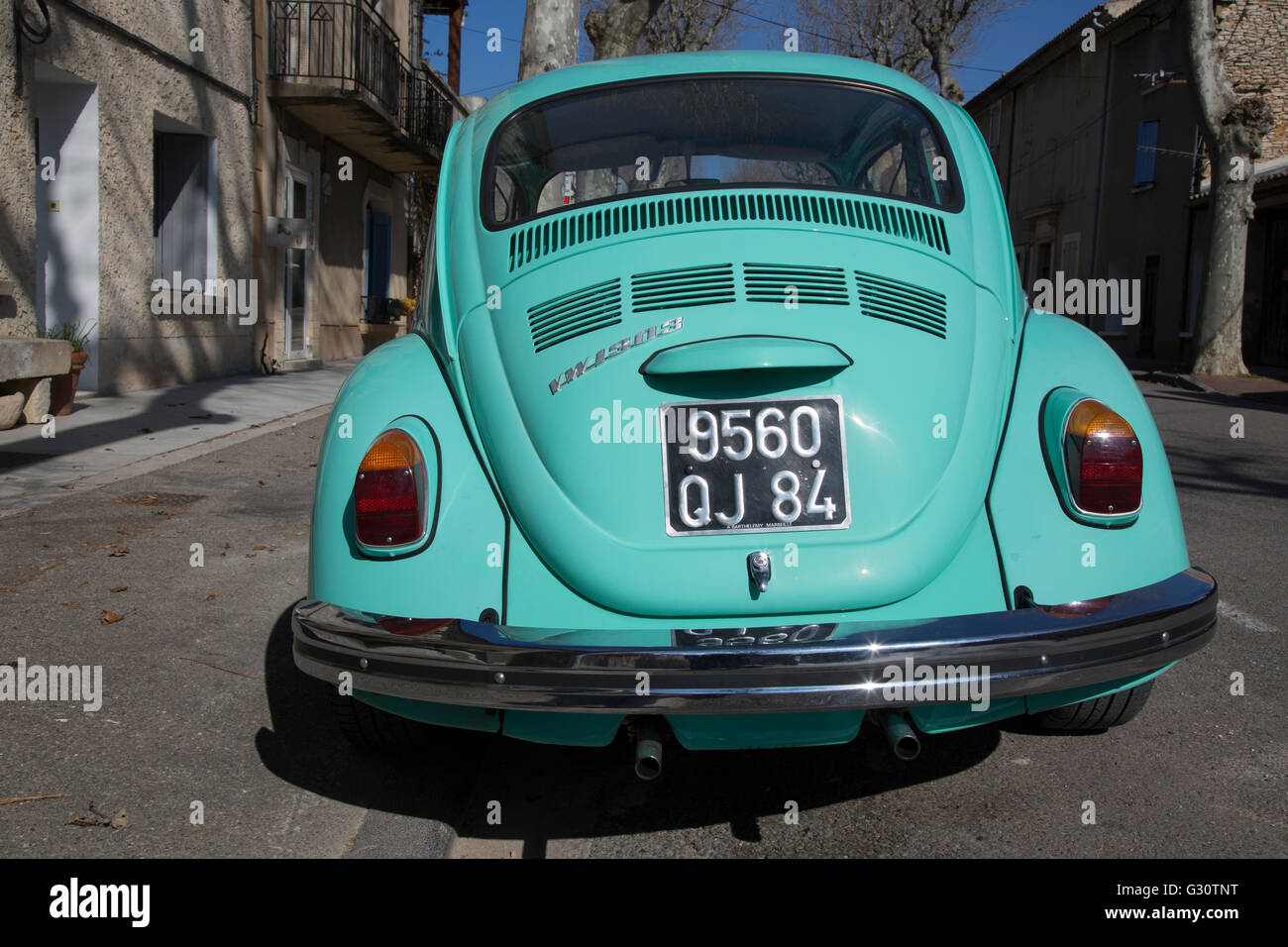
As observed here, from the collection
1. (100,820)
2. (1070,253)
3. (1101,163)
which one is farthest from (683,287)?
(1070,253)

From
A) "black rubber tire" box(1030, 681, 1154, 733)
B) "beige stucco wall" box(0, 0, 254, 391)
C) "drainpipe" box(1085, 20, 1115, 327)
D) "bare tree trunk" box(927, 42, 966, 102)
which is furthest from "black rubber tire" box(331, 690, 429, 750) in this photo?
"drainpipe" box(1085, 20, 1115, 327)

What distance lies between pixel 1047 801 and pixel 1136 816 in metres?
0.20

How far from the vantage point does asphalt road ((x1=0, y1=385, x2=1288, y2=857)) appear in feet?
8.06

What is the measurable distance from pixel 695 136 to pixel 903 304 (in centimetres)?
107

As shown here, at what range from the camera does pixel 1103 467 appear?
8.03 feet

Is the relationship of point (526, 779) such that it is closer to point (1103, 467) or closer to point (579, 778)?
point (579, 778)

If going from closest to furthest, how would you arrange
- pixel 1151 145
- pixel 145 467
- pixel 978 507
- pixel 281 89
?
pixel 978 507 < pixel 145 467 < pixel 281 89 < pixel 1151 145

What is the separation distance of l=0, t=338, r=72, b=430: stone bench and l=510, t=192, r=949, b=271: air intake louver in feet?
19.8

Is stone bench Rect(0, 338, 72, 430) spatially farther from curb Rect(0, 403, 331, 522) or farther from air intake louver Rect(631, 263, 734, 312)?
air intake louver Rect(631, 263, 734, 312)

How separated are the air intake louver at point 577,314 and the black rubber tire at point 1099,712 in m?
1.47

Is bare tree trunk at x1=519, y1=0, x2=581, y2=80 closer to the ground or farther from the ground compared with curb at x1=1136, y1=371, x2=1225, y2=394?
farther from the ground

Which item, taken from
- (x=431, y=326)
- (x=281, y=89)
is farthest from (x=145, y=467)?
(x=281, y=89)
